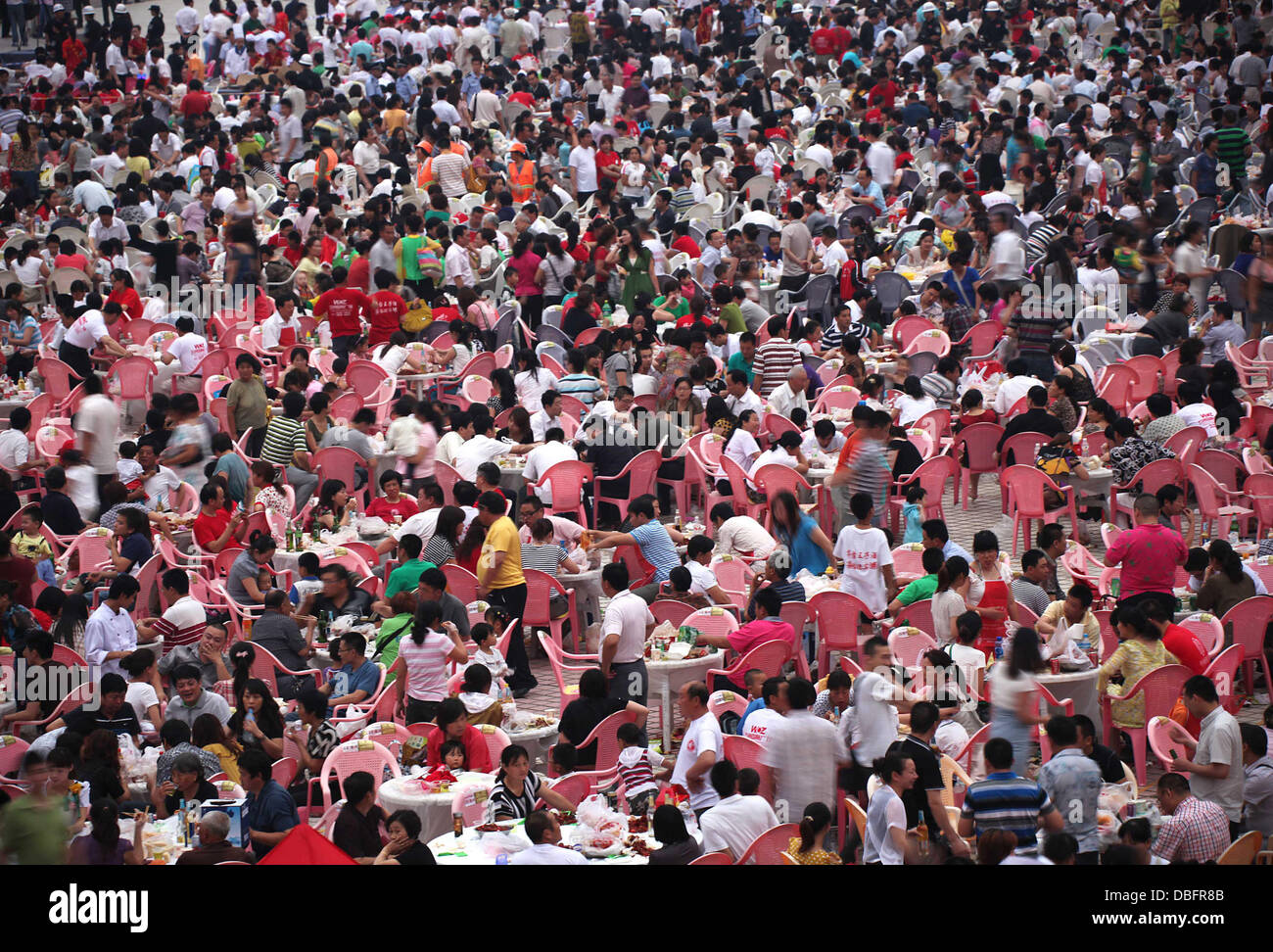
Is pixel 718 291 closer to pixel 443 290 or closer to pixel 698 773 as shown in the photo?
pixel 443 290

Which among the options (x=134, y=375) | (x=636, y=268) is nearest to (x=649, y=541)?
(x=636, y=268)

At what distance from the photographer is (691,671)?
30.7 feet

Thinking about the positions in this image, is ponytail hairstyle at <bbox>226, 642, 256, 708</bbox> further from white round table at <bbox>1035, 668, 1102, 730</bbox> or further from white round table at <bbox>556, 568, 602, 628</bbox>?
white round table at <bbox>1035, 668, 1102, 730</bbox>

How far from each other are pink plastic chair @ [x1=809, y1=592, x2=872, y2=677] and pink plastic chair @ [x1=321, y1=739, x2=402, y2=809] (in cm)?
294

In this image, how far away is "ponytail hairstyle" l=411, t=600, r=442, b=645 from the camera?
898cm

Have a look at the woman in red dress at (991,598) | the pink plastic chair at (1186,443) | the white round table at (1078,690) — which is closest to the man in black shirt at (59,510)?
the woman in red dress at (991,598)

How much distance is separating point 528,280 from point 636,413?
4.03m

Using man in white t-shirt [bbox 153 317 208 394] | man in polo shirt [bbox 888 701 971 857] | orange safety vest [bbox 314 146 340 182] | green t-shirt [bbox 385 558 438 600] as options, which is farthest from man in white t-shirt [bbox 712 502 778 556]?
orange safety vest [bbox 314 146 340 182]

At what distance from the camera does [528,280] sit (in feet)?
53.9

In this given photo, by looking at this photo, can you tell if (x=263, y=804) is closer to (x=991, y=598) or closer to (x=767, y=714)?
(x=767, y=714)

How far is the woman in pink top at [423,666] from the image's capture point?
8977 millimetres

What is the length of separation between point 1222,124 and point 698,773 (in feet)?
52.4

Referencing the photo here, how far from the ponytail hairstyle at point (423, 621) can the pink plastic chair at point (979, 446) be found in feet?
17.8

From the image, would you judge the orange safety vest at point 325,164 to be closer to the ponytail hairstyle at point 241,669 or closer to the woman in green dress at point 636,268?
the woman in green dress at point 636,268
